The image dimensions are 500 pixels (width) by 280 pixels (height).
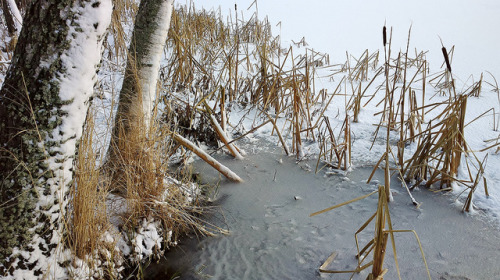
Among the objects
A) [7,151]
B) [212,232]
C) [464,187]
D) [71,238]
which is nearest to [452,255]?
[464,187]

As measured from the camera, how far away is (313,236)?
178 centimetres

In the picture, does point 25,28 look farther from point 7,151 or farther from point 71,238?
point 71,238

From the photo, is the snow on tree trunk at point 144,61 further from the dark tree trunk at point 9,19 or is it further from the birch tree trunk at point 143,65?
the dark tree trunk at point 9,19

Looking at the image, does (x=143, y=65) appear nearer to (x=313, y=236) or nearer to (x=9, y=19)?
(x=313, y=236)

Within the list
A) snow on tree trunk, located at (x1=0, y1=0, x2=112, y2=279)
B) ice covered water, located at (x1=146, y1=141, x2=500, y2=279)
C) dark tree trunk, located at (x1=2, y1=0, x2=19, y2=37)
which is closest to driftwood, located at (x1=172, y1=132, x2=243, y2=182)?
ice covered water, located at (x1=146, y1=141, x2=500, y2=279)

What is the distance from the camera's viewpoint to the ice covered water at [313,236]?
5.16 ft

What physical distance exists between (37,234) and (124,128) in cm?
76

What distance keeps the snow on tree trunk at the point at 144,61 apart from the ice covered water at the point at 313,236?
0.70 metres

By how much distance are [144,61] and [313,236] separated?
4.19ft

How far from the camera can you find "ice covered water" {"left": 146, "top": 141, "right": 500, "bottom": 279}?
1.57 metres

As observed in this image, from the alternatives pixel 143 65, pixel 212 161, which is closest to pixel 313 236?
pixel 212 161

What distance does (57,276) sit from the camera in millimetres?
1233

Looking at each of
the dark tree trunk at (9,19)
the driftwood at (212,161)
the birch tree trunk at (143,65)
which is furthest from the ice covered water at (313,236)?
the dark tree trunk at (9,19)

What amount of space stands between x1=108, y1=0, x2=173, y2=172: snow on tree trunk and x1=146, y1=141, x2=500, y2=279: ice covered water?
70cm
